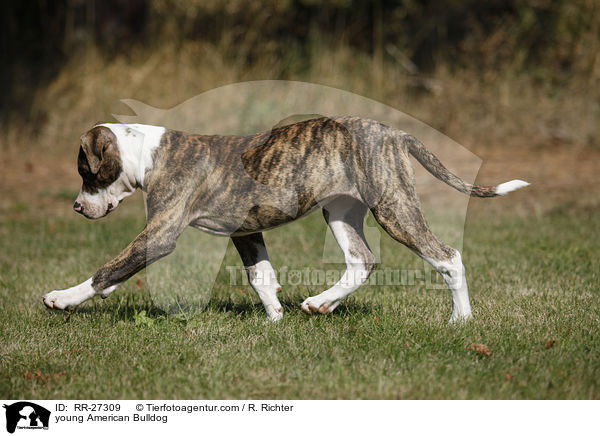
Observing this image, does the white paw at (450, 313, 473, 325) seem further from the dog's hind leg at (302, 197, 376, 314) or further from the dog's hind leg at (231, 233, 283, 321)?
the dog's hind leg at (231, 233, 283, 321)

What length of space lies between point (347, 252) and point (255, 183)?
2.89 ft

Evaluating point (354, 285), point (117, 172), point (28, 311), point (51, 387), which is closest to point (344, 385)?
point (354, 285)

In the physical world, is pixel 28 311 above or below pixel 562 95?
below

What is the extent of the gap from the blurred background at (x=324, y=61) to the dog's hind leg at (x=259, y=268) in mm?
7712

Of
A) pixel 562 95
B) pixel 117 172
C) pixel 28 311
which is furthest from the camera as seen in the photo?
pixel 562 95

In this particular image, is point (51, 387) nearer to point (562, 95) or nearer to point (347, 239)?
point (347, 239)

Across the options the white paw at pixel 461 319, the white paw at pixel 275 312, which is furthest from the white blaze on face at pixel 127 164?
the white paw at pixel 461 319

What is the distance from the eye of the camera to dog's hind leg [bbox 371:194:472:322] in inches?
167

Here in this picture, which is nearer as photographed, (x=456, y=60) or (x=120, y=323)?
(x=120, y=323)

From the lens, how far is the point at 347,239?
4.70 metres

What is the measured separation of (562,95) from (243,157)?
10211 millimetres

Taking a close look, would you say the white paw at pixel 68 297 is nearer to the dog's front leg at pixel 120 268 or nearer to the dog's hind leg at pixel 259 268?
the dog's front leg at pixel 120 268

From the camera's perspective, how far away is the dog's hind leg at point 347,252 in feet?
15.1

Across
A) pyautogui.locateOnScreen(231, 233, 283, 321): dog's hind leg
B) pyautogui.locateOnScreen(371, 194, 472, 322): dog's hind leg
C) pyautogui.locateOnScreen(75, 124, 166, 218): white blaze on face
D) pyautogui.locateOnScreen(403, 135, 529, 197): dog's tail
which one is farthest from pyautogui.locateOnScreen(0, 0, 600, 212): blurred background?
pyautogui.locateOnScreen(231, 233, 283, 321): dog's hind leg
